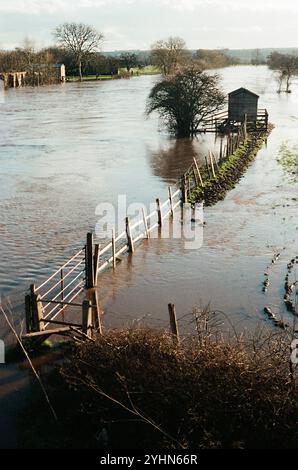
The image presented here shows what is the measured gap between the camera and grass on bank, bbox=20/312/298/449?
8.94 meters

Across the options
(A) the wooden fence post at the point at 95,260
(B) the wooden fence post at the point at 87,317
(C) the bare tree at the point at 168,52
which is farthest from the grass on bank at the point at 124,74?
(B) the wooden fence post at the point at 87,317

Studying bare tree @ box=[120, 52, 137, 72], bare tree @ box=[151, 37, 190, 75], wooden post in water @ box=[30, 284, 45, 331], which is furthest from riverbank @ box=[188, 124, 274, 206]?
bare tree @ box=[120, 52, 137, 72]

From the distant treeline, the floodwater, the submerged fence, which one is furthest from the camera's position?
the distant treeline

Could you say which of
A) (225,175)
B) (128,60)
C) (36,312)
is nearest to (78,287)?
(36,312)

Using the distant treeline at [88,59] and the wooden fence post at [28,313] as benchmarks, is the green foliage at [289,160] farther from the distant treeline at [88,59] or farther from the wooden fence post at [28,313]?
A: the distant treeline at [88,59]

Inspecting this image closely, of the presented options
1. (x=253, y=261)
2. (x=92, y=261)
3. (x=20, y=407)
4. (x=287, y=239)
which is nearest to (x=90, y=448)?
(x=20, y=407)

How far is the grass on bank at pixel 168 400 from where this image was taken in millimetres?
8938

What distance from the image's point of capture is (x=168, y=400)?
9.35 metres

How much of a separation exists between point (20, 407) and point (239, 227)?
12.8 m

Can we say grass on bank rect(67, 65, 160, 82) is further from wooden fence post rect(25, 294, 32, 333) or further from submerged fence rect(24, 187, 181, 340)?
wooden fence post rect(25, 294, 32, 333)

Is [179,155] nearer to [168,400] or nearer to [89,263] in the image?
[89,263]

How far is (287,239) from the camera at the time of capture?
65.0 ft

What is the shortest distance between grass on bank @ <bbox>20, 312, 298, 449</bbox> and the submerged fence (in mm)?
1248

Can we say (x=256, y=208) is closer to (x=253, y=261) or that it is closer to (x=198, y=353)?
(x=253, y=261)
